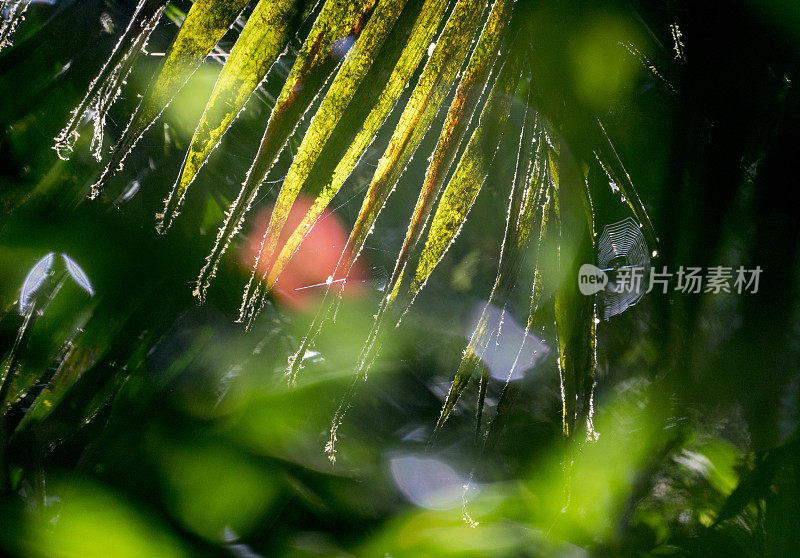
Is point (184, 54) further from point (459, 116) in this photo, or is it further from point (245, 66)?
point (459, 116)

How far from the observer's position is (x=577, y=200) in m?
0.46

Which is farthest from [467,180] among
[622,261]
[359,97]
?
[622,261]

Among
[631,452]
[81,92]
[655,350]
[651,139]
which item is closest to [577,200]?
[651,139]

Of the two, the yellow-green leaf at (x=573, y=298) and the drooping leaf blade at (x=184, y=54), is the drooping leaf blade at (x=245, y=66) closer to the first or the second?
the drooping leaf blade at (x=184, y=54)

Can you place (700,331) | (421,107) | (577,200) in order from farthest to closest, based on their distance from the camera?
(700,331)
(577,200)
(421,107)

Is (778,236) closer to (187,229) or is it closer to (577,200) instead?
(577,200)

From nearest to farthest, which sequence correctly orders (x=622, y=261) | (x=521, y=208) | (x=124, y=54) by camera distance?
1. (x=124, y=54)
2. (x=521, y=208)
3. (x=622, y=261)

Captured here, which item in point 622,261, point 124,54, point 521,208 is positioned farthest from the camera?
point 622,261

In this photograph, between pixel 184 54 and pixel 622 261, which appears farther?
pixel 622 261

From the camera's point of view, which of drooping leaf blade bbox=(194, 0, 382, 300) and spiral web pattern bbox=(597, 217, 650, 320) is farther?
spiral web pattern bbox=(597, 217, 650, 320)

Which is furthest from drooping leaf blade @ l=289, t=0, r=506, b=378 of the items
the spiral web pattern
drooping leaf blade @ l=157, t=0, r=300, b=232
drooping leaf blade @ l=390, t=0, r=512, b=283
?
the spiral web pattern

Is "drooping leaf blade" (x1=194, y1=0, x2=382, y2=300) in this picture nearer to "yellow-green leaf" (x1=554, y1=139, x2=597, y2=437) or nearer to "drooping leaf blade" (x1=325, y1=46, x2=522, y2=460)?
"drooping leaf blade" (x1=325, y1=46, x2=522, y2=460)

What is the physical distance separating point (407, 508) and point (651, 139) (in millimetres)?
595

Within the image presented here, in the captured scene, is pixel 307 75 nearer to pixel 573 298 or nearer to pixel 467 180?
pixel 467 180
